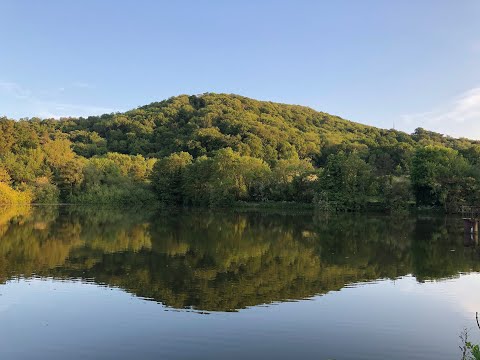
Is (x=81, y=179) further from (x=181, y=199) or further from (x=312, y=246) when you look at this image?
(x=312, y=246)

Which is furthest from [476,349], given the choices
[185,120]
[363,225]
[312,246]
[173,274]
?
[185,120]

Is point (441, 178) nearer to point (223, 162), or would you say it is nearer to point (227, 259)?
point (223, 162)

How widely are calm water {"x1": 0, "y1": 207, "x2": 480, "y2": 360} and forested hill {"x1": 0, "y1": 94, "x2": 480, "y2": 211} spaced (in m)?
28.6

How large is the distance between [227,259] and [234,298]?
7.12 m

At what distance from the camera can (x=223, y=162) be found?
6825cm

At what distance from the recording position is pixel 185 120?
11025 cm

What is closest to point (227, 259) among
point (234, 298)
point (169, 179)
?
point (234, 298)

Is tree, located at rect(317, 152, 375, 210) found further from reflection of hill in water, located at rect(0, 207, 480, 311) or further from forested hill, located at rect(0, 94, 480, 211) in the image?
reflection of hill in water, located at rect(0, 207, 480, 311)

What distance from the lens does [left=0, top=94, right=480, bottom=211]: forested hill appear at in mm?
54562

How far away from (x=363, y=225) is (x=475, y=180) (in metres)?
19.5

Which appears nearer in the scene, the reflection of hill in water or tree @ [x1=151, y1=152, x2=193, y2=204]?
the reflection of hill in water

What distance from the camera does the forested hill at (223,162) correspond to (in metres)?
54.6

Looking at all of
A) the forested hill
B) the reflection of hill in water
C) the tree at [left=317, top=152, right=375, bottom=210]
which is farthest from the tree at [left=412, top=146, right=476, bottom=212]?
the reflection of hill in water

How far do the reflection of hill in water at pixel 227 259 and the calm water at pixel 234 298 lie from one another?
0.08 m
